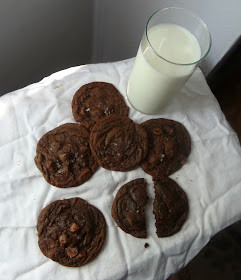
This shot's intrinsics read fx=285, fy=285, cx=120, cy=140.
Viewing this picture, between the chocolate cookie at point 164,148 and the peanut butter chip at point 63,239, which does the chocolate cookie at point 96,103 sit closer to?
the chocolate cookie at point 164,148

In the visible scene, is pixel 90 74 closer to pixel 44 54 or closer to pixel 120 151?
pixel 120 151

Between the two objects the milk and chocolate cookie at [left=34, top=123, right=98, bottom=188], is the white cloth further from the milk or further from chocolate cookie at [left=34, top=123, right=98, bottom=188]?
the milk

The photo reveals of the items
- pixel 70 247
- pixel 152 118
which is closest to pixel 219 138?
pixel 152 118

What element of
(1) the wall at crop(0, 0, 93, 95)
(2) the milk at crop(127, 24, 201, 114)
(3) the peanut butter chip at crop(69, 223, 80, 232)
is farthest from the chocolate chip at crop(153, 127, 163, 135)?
(1) the wall at crop(0, 0, 93, 95)

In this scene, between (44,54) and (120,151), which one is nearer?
(120,151)

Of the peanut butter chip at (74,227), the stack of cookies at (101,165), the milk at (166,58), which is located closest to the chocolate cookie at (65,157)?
the stack of cookies at (101,165)

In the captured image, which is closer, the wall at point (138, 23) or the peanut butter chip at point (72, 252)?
the peanut butter chip at point (72, 252)
